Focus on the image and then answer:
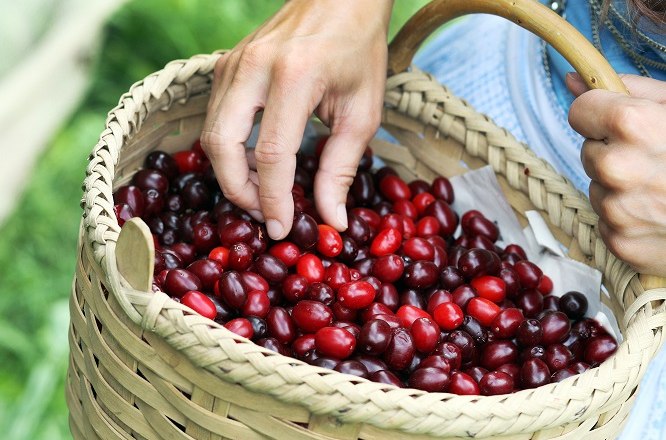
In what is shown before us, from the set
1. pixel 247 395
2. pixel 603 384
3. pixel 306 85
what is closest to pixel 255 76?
pixel 306 85

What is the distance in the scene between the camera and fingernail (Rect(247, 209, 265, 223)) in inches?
61.0

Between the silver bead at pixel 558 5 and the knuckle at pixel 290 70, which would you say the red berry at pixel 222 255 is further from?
the silver bead at pixel 558 5

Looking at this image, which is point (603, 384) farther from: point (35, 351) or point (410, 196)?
point (35, 351)

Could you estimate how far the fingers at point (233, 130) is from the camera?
143cm

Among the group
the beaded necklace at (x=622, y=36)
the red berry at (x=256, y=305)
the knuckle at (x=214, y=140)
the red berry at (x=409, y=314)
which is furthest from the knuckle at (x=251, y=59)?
the beaded necklace at (x=622, y=36)

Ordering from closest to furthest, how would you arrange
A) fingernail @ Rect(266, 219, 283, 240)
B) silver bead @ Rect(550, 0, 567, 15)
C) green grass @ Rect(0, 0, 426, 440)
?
fingernail @ Rect(266, 219, 283, 240) < silver bead @ Rect(550, 0, 567, 15) < green grass @ Rect(0, 0, 426, 440)

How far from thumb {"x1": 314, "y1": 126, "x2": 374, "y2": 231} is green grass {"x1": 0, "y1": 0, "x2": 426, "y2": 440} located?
0.92 meters

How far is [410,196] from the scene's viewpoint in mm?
1816

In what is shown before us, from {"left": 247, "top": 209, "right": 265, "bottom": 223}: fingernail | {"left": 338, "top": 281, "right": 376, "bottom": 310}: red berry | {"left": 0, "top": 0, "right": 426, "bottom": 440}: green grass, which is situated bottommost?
{"left": 0, "top": 0, "right": 426, "bottom": 440}: green grass

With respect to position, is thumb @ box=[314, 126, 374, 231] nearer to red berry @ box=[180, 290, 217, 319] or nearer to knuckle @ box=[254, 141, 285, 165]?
knuckle @ box=[254, 141, 285, 165]

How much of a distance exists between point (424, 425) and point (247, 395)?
214mm

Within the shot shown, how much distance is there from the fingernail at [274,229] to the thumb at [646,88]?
2.07 feet

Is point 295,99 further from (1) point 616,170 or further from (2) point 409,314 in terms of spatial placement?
(1) point 616,170

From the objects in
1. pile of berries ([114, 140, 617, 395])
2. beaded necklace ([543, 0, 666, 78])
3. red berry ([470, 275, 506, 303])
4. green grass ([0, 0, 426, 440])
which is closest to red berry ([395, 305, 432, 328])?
pile of berries ([114, 140, 617, 395])
